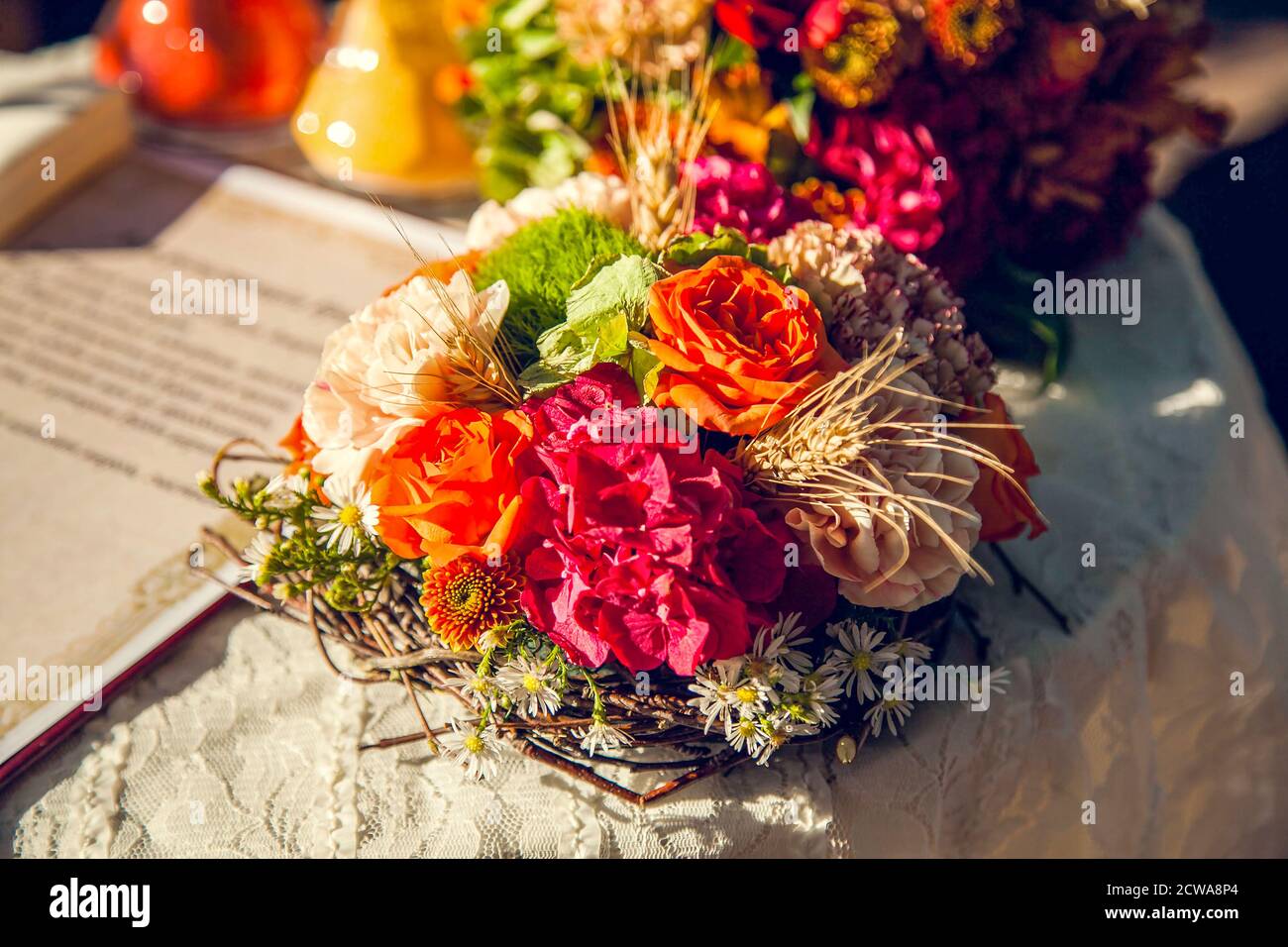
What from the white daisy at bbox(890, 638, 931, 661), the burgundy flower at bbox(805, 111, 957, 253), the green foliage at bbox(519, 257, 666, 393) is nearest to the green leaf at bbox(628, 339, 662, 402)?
the green foliage at bbox(519, 257, 666, 393)

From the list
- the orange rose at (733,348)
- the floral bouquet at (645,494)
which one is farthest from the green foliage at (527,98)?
the orange rose at (733,348)

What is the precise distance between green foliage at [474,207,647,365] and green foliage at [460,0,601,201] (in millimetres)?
351

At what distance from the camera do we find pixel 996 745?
73 centimetres

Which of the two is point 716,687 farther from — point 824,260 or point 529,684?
point 824,260

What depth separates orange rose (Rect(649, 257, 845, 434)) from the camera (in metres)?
0.57

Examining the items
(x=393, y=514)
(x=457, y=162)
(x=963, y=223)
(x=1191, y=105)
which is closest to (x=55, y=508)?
(x=393, y=514)

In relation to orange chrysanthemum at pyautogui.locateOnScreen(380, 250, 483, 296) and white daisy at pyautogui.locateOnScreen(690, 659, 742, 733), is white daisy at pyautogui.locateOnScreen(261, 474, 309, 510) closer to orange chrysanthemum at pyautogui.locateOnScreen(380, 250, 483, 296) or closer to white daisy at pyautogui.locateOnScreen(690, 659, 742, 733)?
orange chrysanthemum at pyautogui.locateOnScreen(380, 250, 483, 296)

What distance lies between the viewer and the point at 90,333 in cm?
108

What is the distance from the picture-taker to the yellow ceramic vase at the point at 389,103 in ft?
3.81

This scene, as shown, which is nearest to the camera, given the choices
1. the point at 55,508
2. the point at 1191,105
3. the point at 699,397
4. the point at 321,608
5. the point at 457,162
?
the point at 699,397

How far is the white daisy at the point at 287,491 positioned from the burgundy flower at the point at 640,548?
7.3 inches
